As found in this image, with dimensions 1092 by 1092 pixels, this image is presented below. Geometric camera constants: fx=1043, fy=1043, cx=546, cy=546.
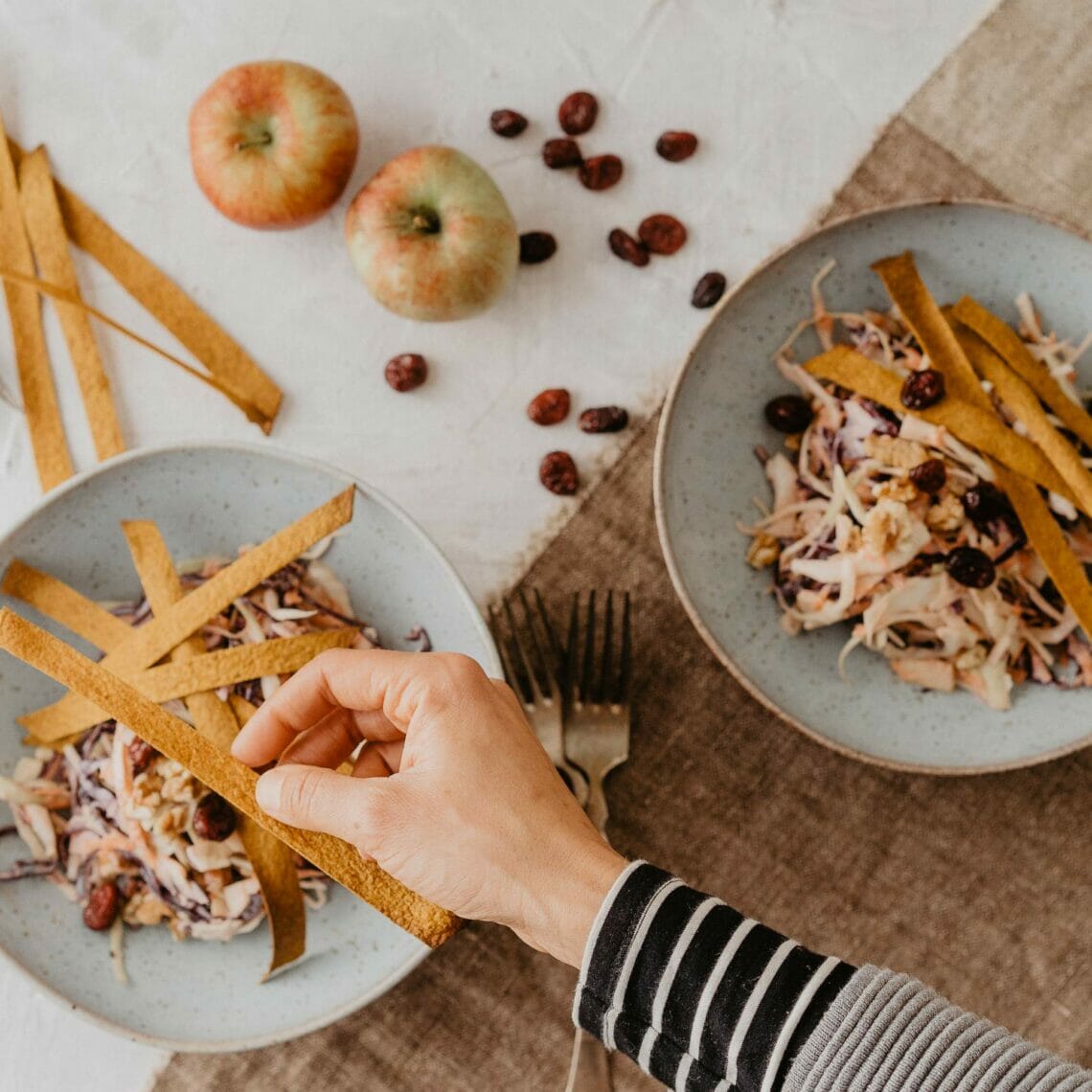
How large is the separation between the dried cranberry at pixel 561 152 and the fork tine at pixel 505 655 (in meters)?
0.76

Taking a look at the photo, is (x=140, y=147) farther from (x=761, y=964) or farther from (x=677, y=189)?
(x=761, y=964)

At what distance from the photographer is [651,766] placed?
1.77 m

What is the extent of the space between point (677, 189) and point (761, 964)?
1.27 meters

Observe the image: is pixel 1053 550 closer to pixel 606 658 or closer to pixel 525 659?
pixel 606 658

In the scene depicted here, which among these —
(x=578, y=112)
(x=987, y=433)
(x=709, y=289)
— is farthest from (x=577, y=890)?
(x=578, y=112)

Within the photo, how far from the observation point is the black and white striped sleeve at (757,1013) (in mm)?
1098

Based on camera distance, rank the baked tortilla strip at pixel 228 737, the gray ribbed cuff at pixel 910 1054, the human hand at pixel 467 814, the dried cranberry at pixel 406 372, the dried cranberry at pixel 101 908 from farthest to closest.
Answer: the dried cranberry at pixel 406 372 → the dried cranberry at pixel 101 908 → the baked tortilla strip at pixel 228 737 → the human hand at pixel 467 814 → the gray ribbed cuff at pixel 910 1054

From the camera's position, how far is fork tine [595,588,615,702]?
1663 millimetres

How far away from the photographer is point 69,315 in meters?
1.78

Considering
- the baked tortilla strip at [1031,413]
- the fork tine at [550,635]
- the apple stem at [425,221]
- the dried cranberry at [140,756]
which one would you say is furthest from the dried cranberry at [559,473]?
the dried cranberry at [140,756]

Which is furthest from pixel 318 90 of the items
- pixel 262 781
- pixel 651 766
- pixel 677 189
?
pixel 651 766

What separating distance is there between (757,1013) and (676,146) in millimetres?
1351

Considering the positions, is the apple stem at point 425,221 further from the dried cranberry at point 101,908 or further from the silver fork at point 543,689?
the dried cranberry at point 101,908

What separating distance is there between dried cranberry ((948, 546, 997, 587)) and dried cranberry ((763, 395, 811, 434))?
311mm
